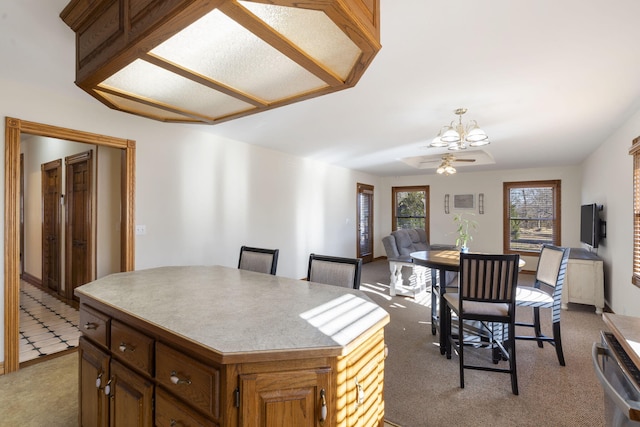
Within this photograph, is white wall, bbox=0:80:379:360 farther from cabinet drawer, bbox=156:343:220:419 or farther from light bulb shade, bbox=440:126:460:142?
light bulb shade, bbox=440:126:460:142

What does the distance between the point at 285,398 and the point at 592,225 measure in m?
5.48

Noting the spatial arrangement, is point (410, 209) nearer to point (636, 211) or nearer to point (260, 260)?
point (636, 211)

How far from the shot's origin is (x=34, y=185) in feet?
17.7

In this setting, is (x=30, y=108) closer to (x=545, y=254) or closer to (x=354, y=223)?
(x=545, y=254)

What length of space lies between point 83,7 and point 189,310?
1.55 meters

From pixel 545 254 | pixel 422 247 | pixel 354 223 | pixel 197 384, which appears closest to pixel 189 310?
pixel 197 384

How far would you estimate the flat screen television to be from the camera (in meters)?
4.41

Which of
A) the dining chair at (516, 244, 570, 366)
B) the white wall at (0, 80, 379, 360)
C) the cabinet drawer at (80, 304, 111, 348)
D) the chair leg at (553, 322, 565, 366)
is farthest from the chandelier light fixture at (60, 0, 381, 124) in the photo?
the chair leg at (553, 322, 565, 366)

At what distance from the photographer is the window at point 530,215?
22.2 ft

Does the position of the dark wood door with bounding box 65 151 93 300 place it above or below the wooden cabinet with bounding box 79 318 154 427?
above

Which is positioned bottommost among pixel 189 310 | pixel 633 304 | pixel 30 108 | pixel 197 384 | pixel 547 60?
pixel 633 304

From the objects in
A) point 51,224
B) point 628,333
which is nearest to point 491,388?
point 628,333

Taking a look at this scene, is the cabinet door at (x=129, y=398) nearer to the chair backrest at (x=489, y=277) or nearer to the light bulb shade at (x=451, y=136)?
the chair backrest at (x=489, y=277)

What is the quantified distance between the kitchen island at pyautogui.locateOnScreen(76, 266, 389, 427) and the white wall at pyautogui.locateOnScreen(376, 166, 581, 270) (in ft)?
21.9
